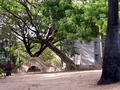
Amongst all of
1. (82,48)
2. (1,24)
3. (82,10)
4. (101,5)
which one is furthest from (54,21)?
(82,48)

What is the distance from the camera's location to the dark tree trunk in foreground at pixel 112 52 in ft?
29.7

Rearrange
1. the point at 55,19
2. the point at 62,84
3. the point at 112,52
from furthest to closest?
the point at 55,19
the point at 62,84
the point at 112,52

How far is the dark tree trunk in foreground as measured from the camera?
9.06m

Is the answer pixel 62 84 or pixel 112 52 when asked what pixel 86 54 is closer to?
pixel 62 84

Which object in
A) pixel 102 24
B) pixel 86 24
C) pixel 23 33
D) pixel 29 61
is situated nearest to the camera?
pixel 102 24

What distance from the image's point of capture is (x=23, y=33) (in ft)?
93.9

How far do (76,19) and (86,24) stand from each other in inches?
34.9

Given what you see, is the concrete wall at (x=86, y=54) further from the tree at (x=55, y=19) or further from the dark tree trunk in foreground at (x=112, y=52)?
the dark tree trunk in foreground at (x=112, y=52)

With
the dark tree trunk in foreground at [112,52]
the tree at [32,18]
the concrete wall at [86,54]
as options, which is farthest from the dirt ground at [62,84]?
the concrete wall at [86,54]

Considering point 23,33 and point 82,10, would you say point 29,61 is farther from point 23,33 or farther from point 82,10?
point 82,10

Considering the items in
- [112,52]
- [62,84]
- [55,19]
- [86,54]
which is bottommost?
[86,54]

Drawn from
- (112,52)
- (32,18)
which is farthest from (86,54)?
(112,52)

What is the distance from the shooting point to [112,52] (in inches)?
361

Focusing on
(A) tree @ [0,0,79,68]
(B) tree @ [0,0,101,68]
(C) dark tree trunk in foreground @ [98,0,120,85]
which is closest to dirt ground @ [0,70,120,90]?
(C) dark tree trunk in foreground @ [98,0,120,85]
